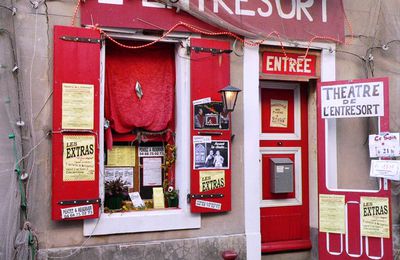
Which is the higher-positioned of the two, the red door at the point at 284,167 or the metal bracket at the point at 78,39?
the metal bracket at the point at 78,39

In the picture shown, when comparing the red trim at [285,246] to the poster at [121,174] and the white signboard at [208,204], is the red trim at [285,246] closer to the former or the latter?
the white signboard at [208,204]

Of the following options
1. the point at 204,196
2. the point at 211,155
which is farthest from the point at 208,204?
the point at 211,155

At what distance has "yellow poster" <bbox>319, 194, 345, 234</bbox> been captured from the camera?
239 inches

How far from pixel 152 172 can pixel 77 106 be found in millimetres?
1302

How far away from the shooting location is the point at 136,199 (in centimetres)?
586

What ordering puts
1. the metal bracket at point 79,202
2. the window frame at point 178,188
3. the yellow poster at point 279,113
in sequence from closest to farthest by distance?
the metal bracket at point 79,202 < the window frame at point 178,188 < the yellow poster at point 279,113

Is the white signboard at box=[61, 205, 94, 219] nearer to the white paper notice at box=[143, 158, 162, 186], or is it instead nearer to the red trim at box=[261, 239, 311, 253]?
the white paper notice at box=[143, 158, 162, 186]

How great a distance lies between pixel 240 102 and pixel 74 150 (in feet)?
7.14

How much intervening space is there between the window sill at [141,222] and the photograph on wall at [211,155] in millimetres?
624

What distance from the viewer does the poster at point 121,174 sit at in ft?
19.1

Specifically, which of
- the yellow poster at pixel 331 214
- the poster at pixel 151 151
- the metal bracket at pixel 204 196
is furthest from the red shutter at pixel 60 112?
the yellow poster at pixel 331 214

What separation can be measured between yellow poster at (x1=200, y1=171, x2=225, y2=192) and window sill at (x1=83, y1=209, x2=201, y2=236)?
0.38 meters

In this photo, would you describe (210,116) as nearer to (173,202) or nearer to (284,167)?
(173,202)

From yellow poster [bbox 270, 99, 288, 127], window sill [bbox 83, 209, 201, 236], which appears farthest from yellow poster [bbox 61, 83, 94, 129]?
yellow poster [bbox 270, 99, 288, 127]
